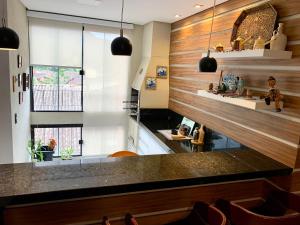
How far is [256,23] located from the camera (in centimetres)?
219

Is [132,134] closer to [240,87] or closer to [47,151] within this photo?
[47,151]

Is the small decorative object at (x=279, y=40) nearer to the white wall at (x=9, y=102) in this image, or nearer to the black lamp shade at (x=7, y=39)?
the black lamp shade at (x=7, y=39)

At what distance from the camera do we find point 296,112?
183cm

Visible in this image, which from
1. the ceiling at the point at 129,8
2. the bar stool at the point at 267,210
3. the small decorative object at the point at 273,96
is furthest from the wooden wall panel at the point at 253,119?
the ceiling at the point at 129,8

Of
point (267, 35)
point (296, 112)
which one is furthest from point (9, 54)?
point (296, 112)

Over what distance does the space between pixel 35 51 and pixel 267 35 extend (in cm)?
364

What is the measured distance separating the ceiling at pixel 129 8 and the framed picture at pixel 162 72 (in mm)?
764

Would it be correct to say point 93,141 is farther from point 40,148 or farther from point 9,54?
point 9,54

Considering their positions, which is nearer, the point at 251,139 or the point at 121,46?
the point at 121,46

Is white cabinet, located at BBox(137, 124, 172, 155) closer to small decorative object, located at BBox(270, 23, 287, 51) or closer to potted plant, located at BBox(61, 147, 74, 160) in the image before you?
potted plant, located at BBox(61, 147, 74, 160)

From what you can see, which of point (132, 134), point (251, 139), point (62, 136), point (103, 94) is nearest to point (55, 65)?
point (103, 94)

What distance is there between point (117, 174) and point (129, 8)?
2.65 metres

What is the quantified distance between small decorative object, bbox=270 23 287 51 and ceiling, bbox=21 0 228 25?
102 cm

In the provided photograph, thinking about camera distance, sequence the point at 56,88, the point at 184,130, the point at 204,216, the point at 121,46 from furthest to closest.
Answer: the point at 56,88 < the point at 184,130 < the point at 121,46 < the point at 204,216
